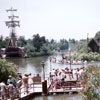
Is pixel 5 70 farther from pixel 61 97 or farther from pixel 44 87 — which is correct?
pixel 61 97

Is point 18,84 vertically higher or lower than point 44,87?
higher

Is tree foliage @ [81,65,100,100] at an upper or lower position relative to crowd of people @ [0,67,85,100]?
upper

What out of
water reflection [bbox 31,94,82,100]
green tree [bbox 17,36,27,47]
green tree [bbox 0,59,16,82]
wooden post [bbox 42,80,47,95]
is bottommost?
water reflection [bbox 31,94,82,100]

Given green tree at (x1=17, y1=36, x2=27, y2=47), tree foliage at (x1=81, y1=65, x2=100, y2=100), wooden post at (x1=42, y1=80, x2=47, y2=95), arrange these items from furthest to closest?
green tree at (x1=17, y1=36, x2=27, y2=47) < wooden post at (x1=42, y1=80, x2=47, y2=95) < tree foliage at (x1=81, y1=65, x2=100, y2=100)

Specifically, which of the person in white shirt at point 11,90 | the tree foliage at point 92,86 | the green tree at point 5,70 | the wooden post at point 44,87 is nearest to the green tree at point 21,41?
the green tree at point 5,70

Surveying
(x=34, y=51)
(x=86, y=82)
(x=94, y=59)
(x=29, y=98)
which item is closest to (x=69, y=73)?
(x=29, y=98)

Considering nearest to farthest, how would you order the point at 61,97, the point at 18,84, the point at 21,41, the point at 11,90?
1. the point at 11,90
2. the point at 18,84
3. the point at 61,97
4. the point at 21,41

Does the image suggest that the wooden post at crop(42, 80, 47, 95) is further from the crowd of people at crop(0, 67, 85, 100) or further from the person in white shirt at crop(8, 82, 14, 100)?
the person in white shirt at crop(8, 82, 14, 100)

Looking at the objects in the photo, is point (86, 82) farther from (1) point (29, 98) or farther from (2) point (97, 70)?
(1) point (29, 98)

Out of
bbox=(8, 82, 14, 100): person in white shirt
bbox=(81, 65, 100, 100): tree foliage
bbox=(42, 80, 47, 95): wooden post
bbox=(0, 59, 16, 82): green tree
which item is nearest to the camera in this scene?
bbox=(81, 65, 100, 100): tree foliage

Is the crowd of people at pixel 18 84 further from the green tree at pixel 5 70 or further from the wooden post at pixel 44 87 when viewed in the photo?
the green tree at pixel 5 70

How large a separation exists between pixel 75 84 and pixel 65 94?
5.52 feet

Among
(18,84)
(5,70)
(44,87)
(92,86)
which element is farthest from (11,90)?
(92,86)

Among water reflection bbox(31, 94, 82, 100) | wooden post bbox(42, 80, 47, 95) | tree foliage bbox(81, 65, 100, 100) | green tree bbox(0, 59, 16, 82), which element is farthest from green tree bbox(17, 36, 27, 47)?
tree foliage bbox(81, 65, 100, 100)
